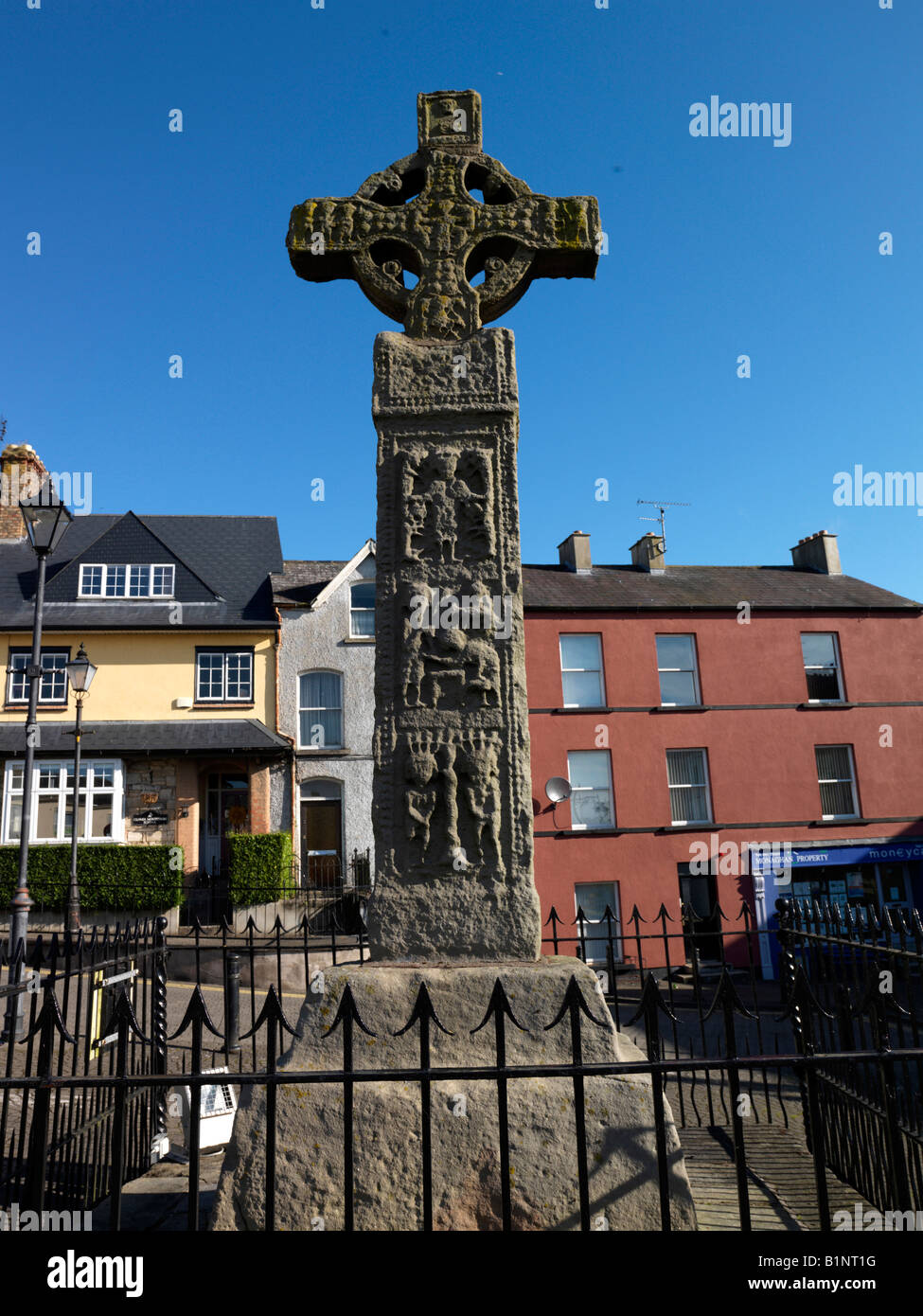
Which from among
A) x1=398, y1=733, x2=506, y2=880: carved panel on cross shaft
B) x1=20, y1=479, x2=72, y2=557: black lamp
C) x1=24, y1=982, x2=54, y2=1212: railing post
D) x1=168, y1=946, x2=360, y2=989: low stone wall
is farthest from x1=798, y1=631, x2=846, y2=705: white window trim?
x1=24, y1=982, x2=54, y2=1212: railing post

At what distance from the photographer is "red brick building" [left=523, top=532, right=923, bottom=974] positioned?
64.4 feet

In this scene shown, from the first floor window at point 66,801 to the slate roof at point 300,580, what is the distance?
19.4 feet

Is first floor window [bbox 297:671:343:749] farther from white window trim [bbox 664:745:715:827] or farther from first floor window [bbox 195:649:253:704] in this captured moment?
white window trim [bbox 664:745:715:827]

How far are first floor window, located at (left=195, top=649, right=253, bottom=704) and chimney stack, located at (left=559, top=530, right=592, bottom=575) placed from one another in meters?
9.00

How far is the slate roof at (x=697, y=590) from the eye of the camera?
21047 millimetres

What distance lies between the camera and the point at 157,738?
2027cm

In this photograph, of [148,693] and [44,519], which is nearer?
[44,519]

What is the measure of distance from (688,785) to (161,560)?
15.2 metres

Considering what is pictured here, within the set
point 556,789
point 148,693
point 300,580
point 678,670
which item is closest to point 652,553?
point 678,670

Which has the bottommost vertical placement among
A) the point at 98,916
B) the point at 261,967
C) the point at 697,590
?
the point at 261,967

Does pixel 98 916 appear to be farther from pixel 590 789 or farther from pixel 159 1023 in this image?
pixel 159 1023

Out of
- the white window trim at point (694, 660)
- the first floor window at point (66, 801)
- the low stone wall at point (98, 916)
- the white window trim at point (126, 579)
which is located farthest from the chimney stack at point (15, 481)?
the white window trim at point (694, 660)

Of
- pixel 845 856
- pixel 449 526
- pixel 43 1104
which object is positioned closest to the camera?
pixel 43 1104

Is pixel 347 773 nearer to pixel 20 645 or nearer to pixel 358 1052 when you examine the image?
pixel 20 645
